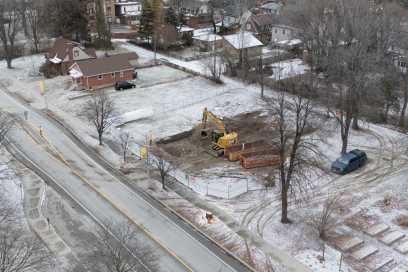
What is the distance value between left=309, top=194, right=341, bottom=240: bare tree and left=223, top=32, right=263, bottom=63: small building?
35.1 meters

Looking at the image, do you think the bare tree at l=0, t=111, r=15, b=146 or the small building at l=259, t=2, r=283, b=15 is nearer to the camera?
the bare tree at l=0, t=111, r=15, b=146

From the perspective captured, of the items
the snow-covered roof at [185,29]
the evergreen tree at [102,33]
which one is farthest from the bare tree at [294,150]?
the evergreen tree at [102,33]

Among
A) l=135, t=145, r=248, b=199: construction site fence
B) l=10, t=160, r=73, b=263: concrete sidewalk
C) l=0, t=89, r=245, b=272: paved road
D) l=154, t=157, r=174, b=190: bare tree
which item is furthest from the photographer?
l=154, t=157, r=174, b=190: bare tree

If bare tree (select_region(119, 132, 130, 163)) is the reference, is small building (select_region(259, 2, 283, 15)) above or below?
above

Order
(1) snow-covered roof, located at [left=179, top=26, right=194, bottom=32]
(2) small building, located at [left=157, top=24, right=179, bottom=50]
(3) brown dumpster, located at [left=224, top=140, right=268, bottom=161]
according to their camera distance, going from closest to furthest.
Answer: (3) brown dumpster, located at [left=224, top=140, right=268, bottom=161] → (2) small building, located at [left=157, top=24, right=179, bottom=50] → (1) snow-covered roof, located at [left=179, top=26, right=194, bottom=32]

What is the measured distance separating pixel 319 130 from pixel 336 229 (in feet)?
53.1

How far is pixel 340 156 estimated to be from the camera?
38938mm

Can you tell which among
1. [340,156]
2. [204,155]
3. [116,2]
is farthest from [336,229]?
[116,2]

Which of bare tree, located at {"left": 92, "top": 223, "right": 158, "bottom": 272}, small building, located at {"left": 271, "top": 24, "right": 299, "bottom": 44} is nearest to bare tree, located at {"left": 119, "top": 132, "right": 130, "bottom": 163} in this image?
bare tree, located at {"left": 92, "top": 223, "right": 158, "bottom": 272}

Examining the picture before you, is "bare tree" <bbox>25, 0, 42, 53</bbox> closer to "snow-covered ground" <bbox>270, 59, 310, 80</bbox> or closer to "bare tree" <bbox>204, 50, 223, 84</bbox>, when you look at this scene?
"bare tree" <bbox>204, 50, 223, 84</bbox>

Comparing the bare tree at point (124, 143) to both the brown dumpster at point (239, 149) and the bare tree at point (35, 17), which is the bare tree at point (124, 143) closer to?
the brown dumpster at point (239, 149)

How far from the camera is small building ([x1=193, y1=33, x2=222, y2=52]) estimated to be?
71562mm

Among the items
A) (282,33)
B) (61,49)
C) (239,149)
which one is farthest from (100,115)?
(282,33)

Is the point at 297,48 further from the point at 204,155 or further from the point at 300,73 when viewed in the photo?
the point at 204,155
